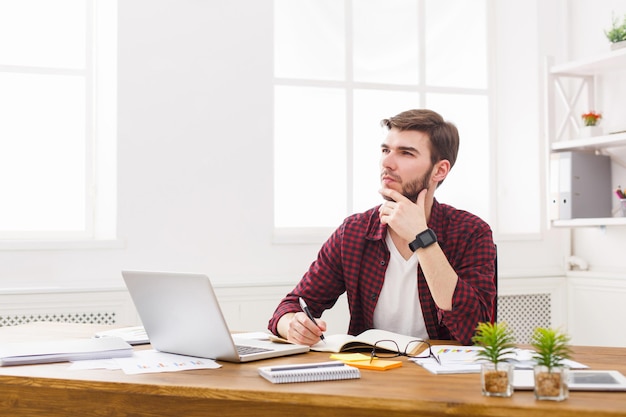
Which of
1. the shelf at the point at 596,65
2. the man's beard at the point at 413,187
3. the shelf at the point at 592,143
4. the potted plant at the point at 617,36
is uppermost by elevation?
the potted plant at the point at 617,36

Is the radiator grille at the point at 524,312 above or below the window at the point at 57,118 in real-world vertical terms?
below

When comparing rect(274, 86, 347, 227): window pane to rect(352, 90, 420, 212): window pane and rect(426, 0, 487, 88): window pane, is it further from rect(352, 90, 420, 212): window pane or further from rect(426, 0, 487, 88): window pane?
rect(426, 0, 487, 88): window pane

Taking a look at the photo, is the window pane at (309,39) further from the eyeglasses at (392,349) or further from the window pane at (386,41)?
the eyeglasses at (392,349)

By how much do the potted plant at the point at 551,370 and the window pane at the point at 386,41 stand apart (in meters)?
2.87

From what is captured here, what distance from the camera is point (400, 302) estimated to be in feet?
7.53

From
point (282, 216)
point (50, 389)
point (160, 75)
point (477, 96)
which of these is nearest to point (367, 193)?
point (282, 216)

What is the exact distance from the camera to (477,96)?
14.0 ft

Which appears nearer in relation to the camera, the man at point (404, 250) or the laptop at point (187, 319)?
the laptop at point (187, 319)

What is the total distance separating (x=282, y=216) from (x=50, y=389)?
91.4 inches

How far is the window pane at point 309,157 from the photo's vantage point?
386 cm

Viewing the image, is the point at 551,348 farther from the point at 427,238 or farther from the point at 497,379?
the point at 427,238

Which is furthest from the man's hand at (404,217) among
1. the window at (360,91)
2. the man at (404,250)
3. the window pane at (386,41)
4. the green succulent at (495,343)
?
the window pane at (386,41)

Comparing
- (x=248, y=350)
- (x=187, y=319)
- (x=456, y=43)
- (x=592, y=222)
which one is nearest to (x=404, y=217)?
(x=248, y=350)

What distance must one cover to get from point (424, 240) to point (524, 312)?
2.17m
